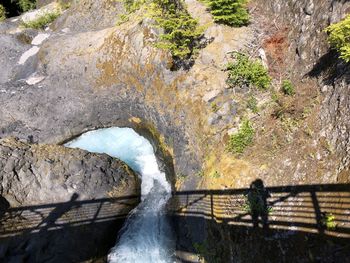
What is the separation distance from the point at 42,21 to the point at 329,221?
2777cm

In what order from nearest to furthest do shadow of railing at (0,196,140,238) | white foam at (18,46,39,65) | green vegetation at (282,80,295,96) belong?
green vegetation at (282,80,295,96) < shadow of railing at (0,196,140,238) < white foam at (18,46,39,65)

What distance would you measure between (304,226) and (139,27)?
39.7ft

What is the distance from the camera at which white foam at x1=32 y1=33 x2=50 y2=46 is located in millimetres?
21983

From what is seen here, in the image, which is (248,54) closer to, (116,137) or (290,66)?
(290,66)

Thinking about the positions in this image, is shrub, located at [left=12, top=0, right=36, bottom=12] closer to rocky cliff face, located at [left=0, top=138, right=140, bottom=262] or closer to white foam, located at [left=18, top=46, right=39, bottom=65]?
white foam, located at [left=18, top=46, right=39, bottom=65]

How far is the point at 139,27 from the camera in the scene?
54.0 feet

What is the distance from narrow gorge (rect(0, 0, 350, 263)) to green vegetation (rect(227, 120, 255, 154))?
4cm

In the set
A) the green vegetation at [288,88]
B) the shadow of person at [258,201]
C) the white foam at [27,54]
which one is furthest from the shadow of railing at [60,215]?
the white foam at [27,54]

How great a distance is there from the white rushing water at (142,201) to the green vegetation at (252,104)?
4.69 m

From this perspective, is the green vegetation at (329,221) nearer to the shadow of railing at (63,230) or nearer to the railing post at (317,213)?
the railing post at (317,213)

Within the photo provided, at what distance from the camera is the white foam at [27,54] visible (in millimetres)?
20833

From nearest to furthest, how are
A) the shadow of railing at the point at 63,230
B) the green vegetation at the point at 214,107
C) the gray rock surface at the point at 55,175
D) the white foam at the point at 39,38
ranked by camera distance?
the shadow of railing at the point at 63,230 → the green vegetation at the point at 214,107 → the gray rock surface at the point at 55,175 → the white foam at the point at 39,38

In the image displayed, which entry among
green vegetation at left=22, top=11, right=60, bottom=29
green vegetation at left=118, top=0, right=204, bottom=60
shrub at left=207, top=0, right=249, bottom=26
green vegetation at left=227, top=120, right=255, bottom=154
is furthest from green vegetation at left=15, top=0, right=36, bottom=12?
green vegetation at left=227, top=120, right=255, bottom=154

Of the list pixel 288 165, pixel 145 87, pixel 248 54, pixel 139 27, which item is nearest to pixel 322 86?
pixel 288 165
